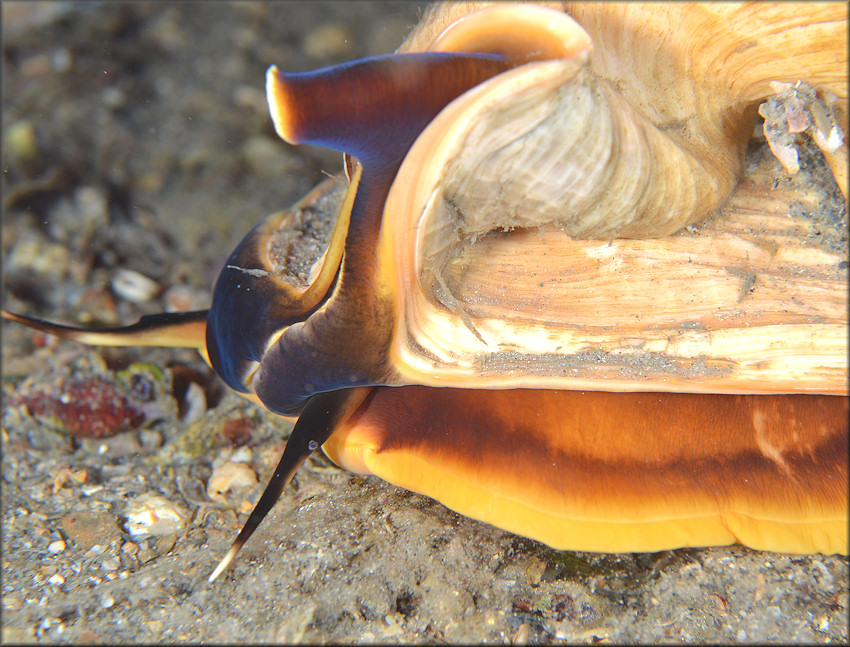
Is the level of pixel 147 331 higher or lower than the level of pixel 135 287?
higher

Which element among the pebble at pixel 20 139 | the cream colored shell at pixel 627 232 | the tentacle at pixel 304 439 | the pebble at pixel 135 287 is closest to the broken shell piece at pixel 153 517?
the tentacle at pixel 304 439

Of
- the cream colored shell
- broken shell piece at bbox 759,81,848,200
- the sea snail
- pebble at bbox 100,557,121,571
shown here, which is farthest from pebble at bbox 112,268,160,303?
broken shell piece at bbox 759,81,848,200

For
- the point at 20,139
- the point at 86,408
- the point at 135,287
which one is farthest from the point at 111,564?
the point at 20,139

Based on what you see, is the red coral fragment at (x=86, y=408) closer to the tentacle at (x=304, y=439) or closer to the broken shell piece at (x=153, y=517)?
the broken shell piece at (x=153, y=517)

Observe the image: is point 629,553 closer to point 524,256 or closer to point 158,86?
point 524,256

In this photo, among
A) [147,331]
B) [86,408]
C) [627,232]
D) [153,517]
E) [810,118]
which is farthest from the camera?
[86,408]

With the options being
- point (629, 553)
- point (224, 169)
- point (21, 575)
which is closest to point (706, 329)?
point (629, 553)

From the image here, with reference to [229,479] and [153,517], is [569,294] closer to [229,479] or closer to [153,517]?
[229,479]

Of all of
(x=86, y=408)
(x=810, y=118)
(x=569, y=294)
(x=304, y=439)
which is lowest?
(x=86, y=408)
